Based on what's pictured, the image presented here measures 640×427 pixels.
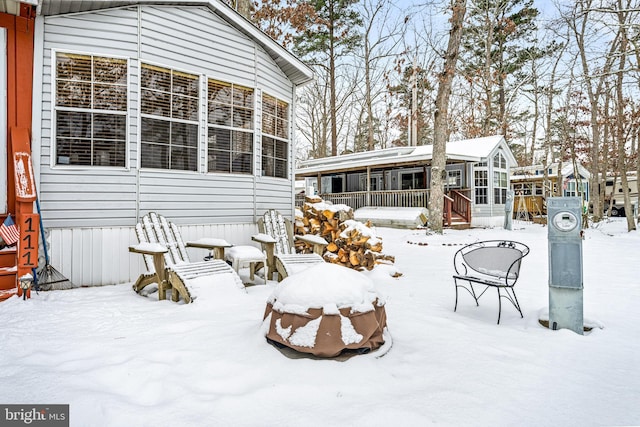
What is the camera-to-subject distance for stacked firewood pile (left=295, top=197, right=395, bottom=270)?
18.6ft

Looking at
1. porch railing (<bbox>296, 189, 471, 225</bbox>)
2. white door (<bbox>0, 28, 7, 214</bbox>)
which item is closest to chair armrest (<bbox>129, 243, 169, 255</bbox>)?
white door (<bbox>0, 28, 7, 214</bbox>)

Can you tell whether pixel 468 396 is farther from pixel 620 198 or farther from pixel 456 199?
pixel 620 198

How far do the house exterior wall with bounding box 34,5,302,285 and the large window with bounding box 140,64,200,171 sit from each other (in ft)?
0.34

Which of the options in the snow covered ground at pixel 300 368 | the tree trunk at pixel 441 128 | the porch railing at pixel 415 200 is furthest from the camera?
the porch railing at pixel 415 200

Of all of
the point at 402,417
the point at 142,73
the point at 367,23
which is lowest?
the point at 402,417

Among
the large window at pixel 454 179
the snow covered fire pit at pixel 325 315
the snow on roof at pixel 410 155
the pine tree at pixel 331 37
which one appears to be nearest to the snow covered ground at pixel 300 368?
the snow covered fire pit at pixel 325 315

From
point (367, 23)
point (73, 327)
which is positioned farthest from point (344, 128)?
point (73, 327)

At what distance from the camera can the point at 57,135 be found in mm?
4609

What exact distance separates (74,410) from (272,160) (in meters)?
5.25

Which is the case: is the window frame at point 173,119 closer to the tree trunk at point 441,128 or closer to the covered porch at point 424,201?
the covered porch at point 424,201

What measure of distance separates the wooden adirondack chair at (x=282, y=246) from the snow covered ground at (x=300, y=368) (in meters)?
0.92

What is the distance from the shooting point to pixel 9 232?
12.8 ft

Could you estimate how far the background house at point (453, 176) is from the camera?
13484 mm

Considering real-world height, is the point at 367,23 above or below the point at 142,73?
above
